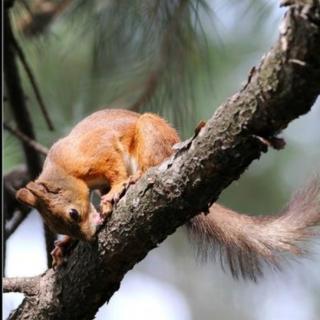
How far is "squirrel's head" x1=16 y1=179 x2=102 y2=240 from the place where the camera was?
1.87 meters

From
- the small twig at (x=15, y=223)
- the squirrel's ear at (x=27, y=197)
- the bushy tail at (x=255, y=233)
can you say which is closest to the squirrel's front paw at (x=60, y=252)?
the squirrel's ear at (x=27, y=197)

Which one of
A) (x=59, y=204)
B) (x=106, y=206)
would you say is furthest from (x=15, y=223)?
(x=106, y=206)

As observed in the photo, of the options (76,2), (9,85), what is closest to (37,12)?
(76,2)

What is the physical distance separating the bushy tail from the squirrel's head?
252 millimetres

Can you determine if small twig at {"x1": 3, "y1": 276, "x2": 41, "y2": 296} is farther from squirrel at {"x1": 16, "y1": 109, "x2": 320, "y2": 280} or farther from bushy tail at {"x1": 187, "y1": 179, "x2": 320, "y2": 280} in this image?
bushy tail at {"x1": 187, "y1": 179, "x2": 320, "y2": 280}

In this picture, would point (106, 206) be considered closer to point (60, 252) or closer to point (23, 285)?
point (60, 252)

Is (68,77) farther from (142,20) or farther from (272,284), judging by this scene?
(272,284)

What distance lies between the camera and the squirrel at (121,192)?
187 centimetres

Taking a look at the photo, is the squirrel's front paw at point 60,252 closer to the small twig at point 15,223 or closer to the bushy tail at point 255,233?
the bushy tail at point 255,233

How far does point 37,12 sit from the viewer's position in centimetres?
270

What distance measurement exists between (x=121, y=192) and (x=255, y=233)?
34 cm

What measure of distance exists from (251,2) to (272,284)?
0.72m

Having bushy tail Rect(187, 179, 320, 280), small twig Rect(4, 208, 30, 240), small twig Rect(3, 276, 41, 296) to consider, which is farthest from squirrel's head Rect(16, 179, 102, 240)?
small twig Rect(4, 208, 30, 240)

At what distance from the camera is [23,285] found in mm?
1865
